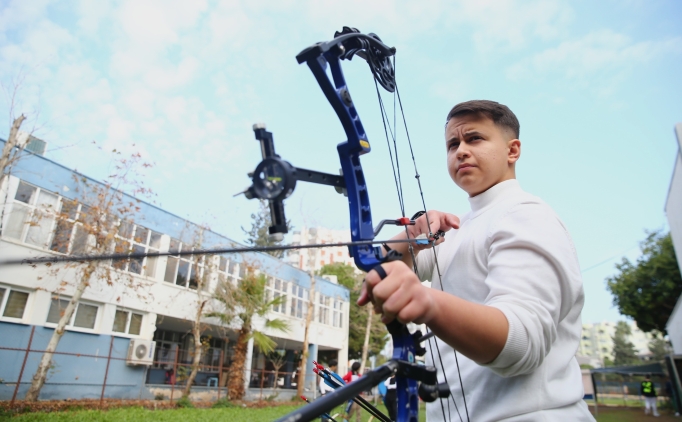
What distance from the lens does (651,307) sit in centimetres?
2848

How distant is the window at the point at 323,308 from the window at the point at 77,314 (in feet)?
58.7

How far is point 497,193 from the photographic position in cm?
164

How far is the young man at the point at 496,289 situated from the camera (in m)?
0.97

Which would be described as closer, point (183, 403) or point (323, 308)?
point (183, 403)

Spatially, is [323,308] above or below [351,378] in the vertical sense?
above

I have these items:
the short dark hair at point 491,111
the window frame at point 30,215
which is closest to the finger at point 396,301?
the short dark hair at point 491,111

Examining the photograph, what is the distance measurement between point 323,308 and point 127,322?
17212 mm

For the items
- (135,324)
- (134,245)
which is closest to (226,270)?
(135,324)

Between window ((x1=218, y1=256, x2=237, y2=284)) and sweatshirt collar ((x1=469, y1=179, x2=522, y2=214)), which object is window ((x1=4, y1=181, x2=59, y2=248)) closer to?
window ((x1=218, y1=256, x2=237, y2=284))

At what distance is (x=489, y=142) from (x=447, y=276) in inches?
20.1

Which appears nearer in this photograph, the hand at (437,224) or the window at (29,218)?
the hand at (437,224)

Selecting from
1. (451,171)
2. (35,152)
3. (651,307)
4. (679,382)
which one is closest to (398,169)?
(451,171)

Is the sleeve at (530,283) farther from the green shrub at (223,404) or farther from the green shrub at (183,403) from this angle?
the green shrub at (223,404)

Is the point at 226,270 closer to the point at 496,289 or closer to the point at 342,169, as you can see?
the point at 342,169
